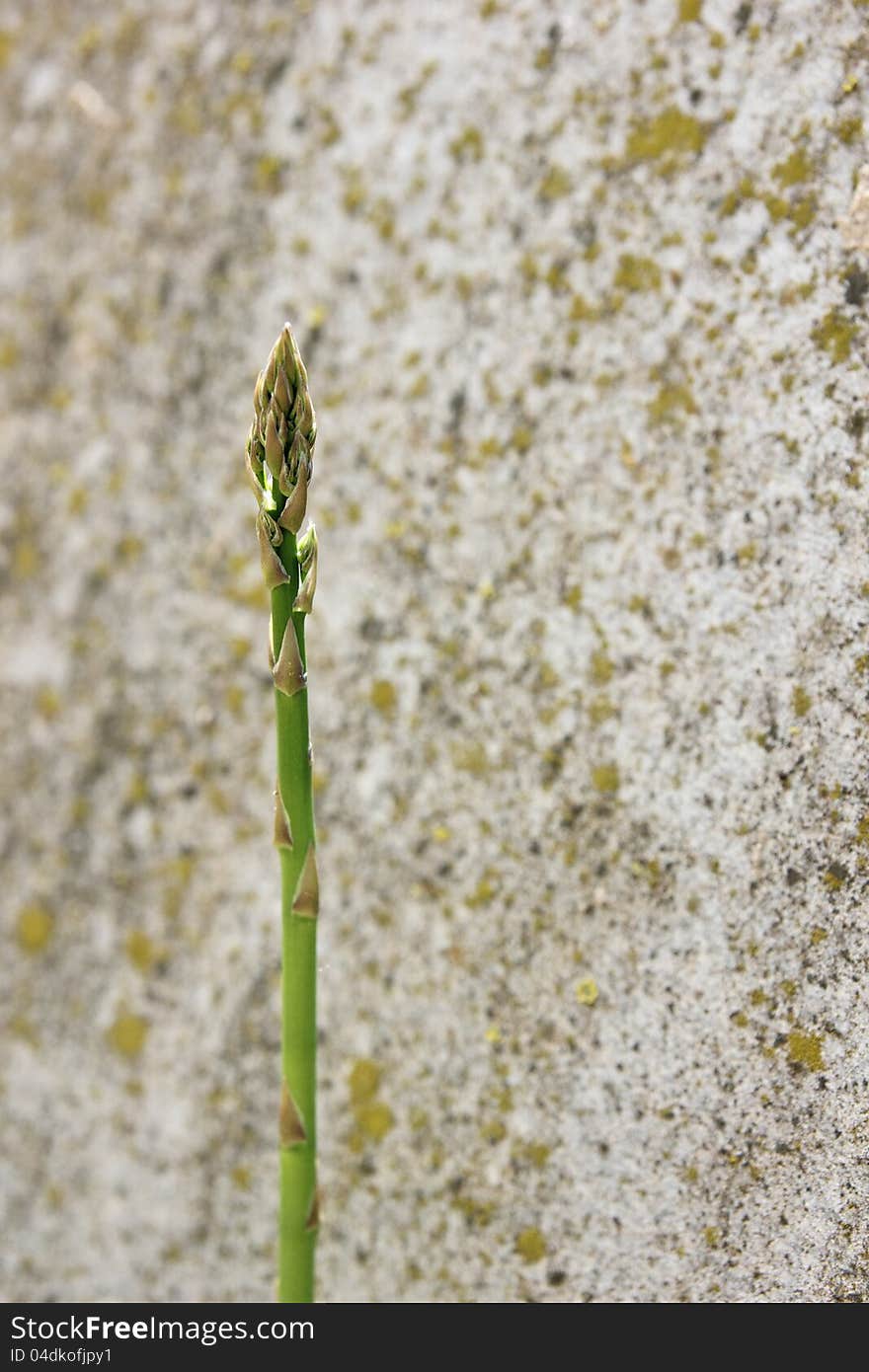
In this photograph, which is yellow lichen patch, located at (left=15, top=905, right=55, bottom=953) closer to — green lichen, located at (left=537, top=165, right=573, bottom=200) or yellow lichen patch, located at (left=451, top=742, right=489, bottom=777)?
yellow lichen patch, located at (left=451, top=742, right=489, bottom=777)

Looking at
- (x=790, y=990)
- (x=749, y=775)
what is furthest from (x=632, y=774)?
(x=790, y=990)

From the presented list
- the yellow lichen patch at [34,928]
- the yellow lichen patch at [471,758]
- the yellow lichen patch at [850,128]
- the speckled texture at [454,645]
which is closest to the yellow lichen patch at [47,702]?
the speckled texture at [454,645]

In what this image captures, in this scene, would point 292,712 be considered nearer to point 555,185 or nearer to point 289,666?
point 289,666

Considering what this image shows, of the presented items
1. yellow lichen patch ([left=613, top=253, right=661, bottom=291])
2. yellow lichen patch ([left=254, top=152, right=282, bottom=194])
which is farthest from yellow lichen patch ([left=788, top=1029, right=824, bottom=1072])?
yellow lichen patch ([left=254, top=152, right=282, bottom=194])

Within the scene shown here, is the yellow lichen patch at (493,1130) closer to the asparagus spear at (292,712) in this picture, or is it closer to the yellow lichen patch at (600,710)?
the asparagus spear at (292,712)

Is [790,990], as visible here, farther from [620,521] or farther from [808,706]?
[620,521]

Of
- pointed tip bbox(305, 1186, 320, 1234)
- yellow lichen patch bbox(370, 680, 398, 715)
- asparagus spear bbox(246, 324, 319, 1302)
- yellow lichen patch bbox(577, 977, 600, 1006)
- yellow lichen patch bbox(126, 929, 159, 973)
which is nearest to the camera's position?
asparagus spear bbox(246, 324, 319, 1302)
